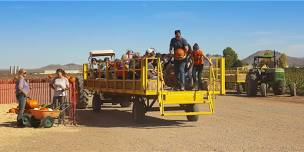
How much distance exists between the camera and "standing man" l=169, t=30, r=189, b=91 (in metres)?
14.5

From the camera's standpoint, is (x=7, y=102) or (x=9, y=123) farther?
(x=7, y=102)

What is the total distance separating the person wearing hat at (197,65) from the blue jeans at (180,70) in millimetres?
513

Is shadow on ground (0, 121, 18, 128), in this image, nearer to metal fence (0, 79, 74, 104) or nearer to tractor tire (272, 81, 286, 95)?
metal fence (0, 79, 74, 104)

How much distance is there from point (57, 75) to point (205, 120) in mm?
4851

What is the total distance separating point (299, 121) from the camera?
14.9 m

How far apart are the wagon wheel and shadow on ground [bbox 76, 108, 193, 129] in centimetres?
121

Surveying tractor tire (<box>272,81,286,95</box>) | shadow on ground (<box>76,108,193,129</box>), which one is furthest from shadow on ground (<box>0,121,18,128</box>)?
tractor tire (<box>272,81,286,95</box>)

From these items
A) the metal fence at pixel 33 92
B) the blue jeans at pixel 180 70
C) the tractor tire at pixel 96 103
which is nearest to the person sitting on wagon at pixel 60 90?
the blue jeans at pixel 180 70

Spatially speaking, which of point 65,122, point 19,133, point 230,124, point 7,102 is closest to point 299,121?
point 230,124

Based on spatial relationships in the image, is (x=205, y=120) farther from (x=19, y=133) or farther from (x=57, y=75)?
(x=19, y=133)

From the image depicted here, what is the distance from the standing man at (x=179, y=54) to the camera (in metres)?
14.5

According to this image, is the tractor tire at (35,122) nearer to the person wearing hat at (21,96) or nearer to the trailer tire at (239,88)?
the person wearing hat at (21,96)

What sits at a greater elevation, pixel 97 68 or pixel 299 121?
pixel 97 68

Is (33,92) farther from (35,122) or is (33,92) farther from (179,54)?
(179,54)
